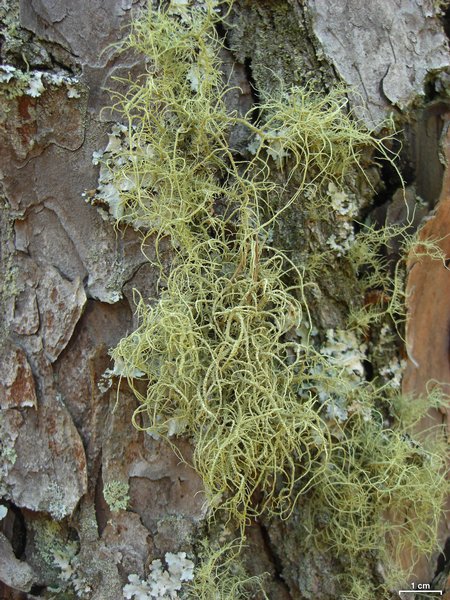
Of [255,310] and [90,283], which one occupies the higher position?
[90,283]

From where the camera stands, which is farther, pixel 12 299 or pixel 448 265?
pixel 448 265

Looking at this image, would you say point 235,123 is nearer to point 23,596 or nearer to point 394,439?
point 394,439

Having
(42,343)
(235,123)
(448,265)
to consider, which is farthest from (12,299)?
(448,265)

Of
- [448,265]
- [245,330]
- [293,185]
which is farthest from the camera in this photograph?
[448,265]

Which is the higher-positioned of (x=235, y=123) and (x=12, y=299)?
(x=235, y=123)

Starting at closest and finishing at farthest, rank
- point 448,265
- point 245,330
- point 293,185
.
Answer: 1. point 245,330
2. point 293,185
3. point 448,265

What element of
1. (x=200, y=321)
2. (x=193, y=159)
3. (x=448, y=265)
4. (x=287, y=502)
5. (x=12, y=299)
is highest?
(x=193, y=159)
